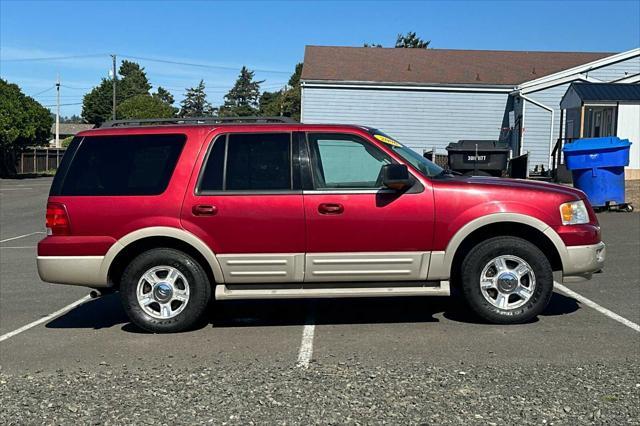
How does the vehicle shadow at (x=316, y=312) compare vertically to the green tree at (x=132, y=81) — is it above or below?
below

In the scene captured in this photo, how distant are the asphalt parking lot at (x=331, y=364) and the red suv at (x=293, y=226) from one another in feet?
1.40

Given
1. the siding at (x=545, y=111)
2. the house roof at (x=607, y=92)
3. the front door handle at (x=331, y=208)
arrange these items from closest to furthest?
1. the front door handle at (x=331, y=208)
2. the house roof at (x=607, y=92)
3. the siding at (x=545, y=111)

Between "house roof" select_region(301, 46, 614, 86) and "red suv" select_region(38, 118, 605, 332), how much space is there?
2179 centimetres

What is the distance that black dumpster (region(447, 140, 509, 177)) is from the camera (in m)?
17.1

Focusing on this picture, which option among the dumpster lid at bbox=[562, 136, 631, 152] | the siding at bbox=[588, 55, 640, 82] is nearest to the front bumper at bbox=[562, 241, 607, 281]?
the dumpster lid at bbox=[562, 136, 631, 152]

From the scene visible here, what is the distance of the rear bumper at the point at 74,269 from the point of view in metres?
6.12

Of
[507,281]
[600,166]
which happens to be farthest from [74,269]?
[600,166]

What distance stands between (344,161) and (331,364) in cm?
209

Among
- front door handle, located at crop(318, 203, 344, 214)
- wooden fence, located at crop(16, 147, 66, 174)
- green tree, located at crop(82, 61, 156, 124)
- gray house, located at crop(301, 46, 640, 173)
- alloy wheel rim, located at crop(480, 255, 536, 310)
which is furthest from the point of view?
green tree, located at crop(82, 61, 156, 124)

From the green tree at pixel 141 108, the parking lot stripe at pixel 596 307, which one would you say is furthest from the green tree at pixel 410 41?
the parking lot stripe at pixel 596 307

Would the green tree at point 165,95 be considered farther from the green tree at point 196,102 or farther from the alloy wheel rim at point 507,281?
the alloy wheel rim at point 507,281

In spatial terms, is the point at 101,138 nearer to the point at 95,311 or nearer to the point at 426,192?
the point at 95,311

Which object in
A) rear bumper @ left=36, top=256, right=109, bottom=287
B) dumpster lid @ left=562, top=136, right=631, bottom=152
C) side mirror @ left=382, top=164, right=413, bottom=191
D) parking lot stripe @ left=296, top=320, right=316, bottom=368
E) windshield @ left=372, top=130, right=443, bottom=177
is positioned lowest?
parking lot stripe @ left=296, top=320, right=316, bottom=368

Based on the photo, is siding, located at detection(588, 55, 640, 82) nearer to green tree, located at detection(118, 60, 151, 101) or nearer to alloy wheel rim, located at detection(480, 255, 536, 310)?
alloy wheel rim, located at detection(480, 255, 536, 310)
